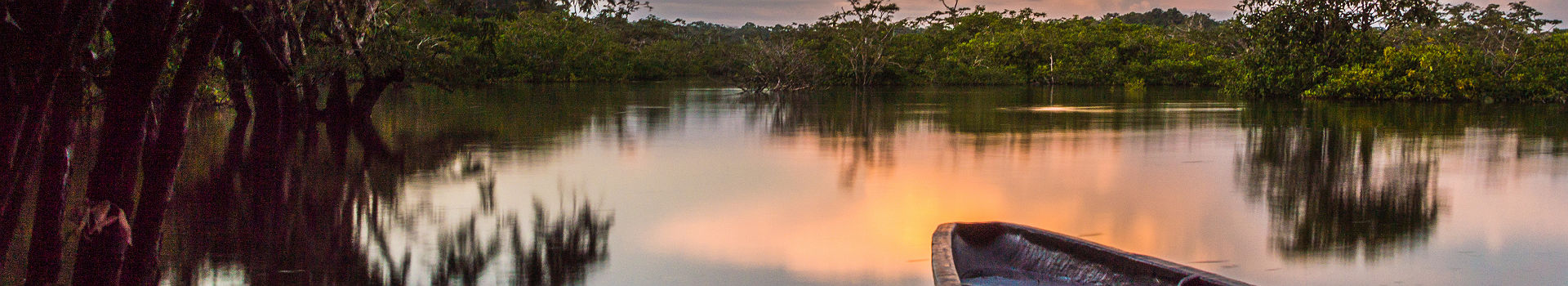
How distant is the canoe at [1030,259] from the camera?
5.32 m

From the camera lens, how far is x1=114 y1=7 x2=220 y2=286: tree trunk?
5.98 m

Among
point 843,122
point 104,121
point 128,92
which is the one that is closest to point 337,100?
point 843,122

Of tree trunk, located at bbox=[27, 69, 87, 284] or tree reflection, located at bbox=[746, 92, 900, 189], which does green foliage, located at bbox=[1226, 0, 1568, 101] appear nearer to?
tree reflection, located at bbox=[746, 92, 900, 189]

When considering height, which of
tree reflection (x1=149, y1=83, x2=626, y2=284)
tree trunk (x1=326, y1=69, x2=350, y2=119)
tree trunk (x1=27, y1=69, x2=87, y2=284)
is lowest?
tree reflection (x1=149, y1=83, x2=626, y2=284)

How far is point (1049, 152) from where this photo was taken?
15461 mm

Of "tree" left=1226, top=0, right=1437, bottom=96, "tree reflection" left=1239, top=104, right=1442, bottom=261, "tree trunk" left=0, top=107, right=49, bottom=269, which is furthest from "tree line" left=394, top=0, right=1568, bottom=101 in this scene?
"tree trunk" left=0, top=107, right=49, bottom=269

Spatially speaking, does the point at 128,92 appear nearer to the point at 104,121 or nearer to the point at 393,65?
the point at 104,121

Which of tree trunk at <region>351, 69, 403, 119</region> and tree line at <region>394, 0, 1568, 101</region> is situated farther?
tree line at <region>394, 0, 1568, 101</region>

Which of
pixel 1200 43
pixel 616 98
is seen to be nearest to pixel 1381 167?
pixel 616 98

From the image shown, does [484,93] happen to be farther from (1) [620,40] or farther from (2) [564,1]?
(1) [620,40]

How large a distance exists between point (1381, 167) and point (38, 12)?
12782 millimetres

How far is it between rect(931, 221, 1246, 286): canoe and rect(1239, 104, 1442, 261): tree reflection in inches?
99.2

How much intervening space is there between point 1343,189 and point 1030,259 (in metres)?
6.51

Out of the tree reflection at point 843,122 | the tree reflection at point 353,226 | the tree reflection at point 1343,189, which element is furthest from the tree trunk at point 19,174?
the tree reflection at point 1343,189
